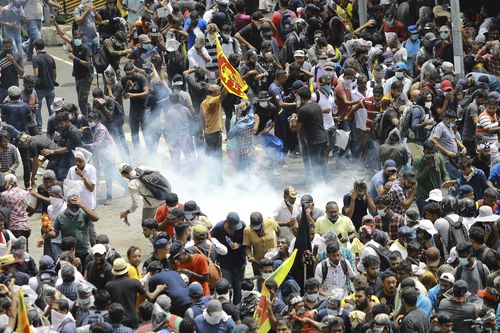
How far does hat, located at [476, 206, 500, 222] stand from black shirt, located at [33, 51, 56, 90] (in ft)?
28.4

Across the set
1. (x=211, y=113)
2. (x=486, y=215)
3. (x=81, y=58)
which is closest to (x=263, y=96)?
(x=211, y=113)

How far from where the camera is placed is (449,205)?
17.7m

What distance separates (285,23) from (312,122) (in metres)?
4.98

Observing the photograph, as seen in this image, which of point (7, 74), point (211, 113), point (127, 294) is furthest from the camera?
point (7, 74)

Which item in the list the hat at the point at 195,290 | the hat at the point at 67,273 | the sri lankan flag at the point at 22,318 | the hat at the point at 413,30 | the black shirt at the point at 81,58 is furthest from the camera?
the hat at the point at 413,30

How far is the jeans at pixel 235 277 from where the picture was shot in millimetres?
17547

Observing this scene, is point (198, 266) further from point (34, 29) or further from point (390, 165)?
point (34, 29)

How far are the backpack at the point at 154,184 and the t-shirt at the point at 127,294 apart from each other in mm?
2925

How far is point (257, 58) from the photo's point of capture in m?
24.0

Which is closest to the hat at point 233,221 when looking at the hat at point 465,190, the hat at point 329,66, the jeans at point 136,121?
the hat at point 465,190

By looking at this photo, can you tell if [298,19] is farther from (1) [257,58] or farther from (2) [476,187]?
(2) [476,187]

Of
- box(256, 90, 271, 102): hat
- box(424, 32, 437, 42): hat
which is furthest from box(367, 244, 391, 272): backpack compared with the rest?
box(424, 32, 437, 42): hat

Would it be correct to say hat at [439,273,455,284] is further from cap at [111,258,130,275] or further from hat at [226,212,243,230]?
cap at [111,258,130,275]

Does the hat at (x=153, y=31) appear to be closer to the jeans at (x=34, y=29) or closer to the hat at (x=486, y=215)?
the jeans at (x=34, y=29)
